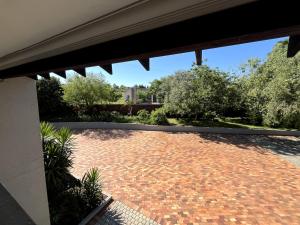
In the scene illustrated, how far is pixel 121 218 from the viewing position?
215 inches

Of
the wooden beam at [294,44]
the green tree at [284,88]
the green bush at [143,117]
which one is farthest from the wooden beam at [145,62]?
the green bush at [143,117]

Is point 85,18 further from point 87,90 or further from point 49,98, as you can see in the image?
point 49,98

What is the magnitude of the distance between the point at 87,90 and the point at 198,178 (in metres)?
14.3

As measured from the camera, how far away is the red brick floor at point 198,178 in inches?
224

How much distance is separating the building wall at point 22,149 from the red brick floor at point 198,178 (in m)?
2.49

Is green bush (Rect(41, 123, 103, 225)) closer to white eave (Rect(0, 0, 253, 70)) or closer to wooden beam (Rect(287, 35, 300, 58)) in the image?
white eave (Rect(0, 0, 253, 70))

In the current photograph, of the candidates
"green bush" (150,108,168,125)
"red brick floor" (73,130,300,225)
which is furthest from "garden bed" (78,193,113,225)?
"green bush" (150,108,168,125)

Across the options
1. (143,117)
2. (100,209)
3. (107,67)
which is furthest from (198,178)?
(143,117)

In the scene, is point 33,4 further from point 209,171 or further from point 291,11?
point 209,171

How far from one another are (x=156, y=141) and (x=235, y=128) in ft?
21.5

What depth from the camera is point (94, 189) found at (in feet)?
20.1

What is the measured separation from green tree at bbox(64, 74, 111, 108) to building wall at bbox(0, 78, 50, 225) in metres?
14.2

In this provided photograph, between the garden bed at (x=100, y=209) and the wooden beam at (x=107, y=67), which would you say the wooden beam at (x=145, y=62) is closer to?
the wooden beam at (x=107, y=67)

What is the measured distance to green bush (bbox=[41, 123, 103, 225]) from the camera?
5.31 metres
